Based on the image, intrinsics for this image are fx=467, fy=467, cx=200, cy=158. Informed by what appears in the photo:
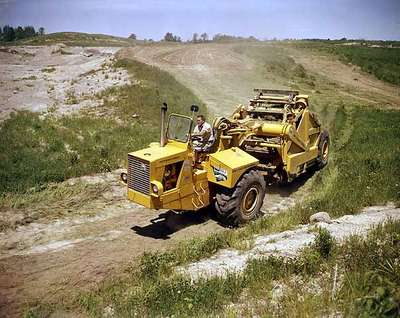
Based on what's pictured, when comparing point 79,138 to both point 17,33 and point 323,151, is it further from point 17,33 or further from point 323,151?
point 17,33

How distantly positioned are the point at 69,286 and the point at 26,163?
6.69 meters

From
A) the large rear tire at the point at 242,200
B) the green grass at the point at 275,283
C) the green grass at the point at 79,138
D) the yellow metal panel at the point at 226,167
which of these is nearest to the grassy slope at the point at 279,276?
the green grass at the point at 275,283

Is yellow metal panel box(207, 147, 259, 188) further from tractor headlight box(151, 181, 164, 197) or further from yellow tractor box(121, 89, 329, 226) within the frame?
tractor headlight box(151, 181, 164, 197)

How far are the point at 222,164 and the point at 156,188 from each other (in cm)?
177

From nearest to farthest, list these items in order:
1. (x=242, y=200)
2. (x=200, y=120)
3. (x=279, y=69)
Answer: (x=242, y=200)
(x=200, y=120)
(x=279, y=69)

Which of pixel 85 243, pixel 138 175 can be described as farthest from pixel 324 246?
pixel 85 243

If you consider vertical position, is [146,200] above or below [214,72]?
below

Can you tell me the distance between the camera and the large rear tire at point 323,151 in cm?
1516

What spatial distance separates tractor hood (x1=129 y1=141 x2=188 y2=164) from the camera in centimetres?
972

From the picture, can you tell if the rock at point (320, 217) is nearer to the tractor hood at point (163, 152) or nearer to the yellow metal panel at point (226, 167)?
the yellow metal panel at point (226, 167)

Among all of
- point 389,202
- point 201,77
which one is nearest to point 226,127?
point 389,202

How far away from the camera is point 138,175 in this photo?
9922 mm

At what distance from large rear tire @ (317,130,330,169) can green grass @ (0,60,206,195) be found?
600cm

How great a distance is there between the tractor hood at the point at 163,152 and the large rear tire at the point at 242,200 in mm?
1419
